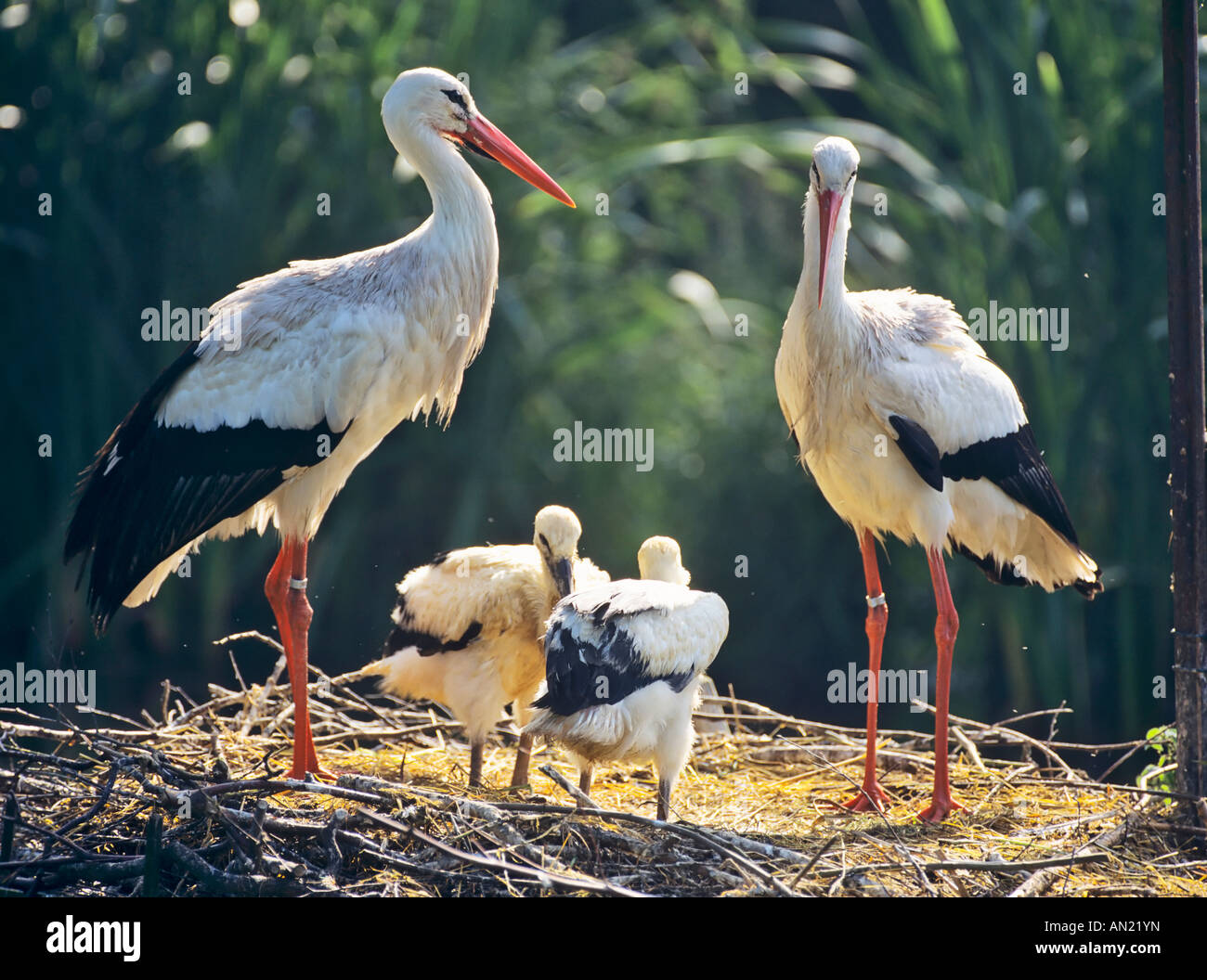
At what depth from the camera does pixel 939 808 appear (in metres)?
4.30

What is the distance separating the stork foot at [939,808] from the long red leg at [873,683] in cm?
14

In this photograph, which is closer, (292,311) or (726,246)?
(292,311)

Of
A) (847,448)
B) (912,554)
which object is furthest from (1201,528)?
(912,554)

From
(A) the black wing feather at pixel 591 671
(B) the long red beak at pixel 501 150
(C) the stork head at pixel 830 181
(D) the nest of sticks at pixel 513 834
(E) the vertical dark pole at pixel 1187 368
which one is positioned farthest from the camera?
(B) the long red beak at pixel 501 150

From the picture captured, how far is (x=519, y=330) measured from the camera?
777 centimetres

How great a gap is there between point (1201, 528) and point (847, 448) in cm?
108

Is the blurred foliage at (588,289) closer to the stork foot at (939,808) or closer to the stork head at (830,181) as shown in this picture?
the stork foot at (939,808)

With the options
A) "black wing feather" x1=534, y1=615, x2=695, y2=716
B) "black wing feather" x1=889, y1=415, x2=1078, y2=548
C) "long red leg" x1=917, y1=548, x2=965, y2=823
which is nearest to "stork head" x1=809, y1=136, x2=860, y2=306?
"black wing feather" x1=889, y1=415, x2=1078, y2=548

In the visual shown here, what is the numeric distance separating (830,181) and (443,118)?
125 centimetres

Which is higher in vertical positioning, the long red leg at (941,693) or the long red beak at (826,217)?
the long red beak at (826,217)

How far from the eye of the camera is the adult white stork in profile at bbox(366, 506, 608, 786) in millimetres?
4305

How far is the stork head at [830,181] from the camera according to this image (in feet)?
13.8

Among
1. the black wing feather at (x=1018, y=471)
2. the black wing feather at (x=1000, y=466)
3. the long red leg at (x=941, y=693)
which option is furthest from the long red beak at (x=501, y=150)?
the long red leg at (x=941, y=693)

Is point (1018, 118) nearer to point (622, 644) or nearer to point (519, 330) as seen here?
point (519, 330)
